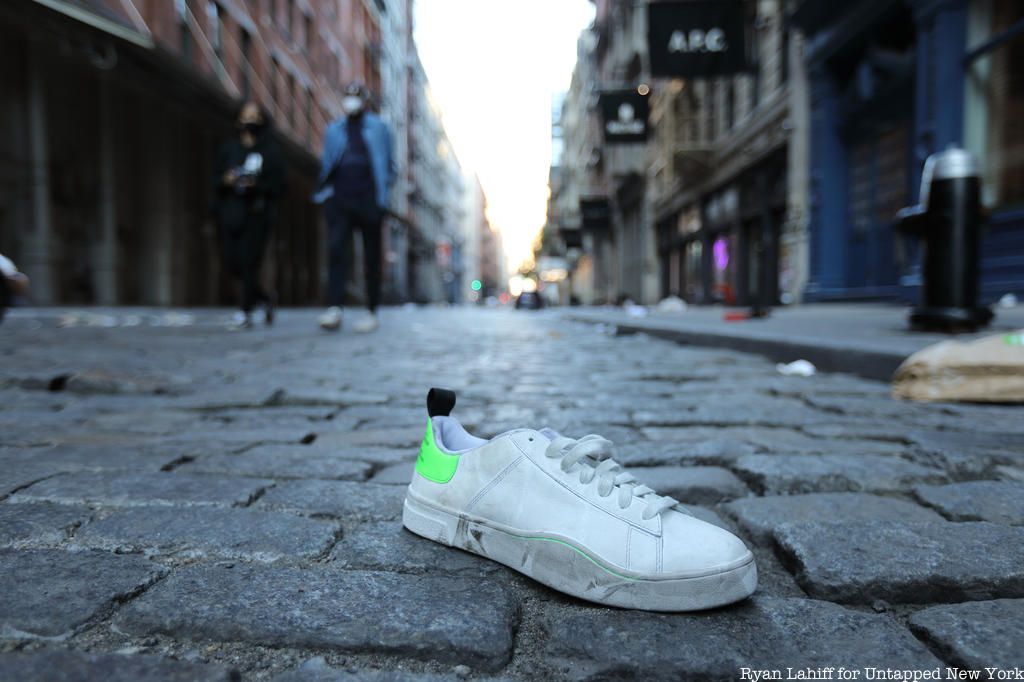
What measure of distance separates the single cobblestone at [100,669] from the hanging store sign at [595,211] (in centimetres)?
3398

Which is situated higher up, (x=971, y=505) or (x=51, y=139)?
(x=51, y=139)

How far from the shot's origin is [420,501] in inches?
58.6

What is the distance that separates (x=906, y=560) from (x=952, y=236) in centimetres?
508

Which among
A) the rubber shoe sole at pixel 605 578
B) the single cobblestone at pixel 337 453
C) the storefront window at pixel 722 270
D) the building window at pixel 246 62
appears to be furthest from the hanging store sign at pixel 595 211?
the rubber shoe sole at pixel 605 578

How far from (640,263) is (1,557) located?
90.1ft

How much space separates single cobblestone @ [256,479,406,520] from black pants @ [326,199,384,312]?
19.0 ft

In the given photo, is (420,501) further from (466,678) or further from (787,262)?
(787,262)

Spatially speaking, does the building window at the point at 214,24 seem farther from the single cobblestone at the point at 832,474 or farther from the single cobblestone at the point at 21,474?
the single cobblestone at the point at 832,474

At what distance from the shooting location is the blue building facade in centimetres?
820

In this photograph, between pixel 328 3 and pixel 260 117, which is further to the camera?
pixel 328 3

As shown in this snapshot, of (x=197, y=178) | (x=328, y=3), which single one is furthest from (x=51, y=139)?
(x=328, y=3)

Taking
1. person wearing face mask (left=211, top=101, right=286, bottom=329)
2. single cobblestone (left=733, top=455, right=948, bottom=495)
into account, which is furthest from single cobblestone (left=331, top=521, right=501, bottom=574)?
person wearing face mask (left=211, top=101, right=286, bottom=329)

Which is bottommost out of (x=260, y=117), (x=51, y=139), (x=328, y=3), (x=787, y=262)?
(x=787, y=262)

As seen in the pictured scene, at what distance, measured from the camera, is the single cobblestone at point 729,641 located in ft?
3.24
